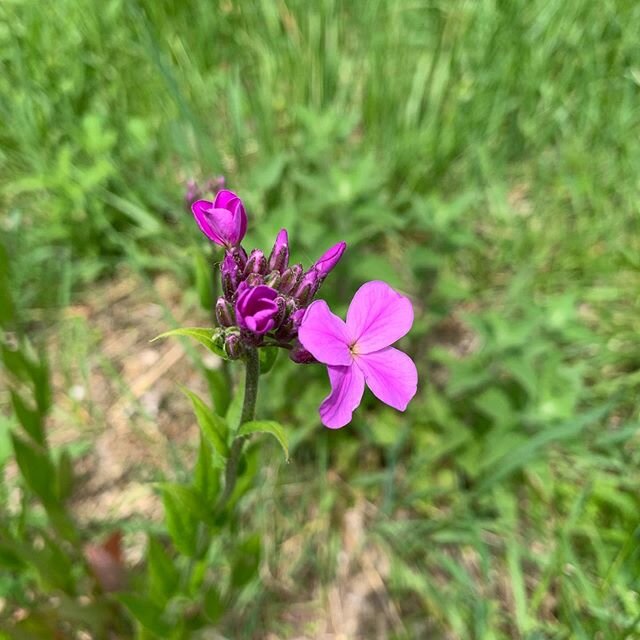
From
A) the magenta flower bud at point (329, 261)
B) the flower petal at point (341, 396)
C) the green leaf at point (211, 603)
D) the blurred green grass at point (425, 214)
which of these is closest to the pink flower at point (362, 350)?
the flower petal at point (341, 396)

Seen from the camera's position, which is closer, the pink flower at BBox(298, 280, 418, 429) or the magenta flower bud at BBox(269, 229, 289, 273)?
the pink flower at BBox(298, 280, 418, 429)

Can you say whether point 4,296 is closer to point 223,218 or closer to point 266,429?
point 223,218

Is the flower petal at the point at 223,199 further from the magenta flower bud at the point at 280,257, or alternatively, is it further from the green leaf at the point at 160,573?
the green leaf at the point at 160,573

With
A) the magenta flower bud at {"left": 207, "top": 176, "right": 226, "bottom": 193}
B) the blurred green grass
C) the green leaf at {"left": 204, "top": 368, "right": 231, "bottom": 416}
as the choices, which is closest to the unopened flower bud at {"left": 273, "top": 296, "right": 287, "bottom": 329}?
the green leaf at {"left": 204, "top": 368, "right": 231, "bottom": 416}

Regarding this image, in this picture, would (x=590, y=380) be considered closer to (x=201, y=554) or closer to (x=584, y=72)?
(x=584, y=72)

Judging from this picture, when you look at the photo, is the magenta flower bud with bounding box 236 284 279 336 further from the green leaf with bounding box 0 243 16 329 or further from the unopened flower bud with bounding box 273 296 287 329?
the green leaf with bounding box 0 243 16 329

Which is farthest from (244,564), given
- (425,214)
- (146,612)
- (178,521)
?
(425,214)

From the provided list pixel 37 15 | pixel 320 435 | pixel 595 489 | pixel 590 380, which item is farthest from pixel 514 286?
pixel 37 15
